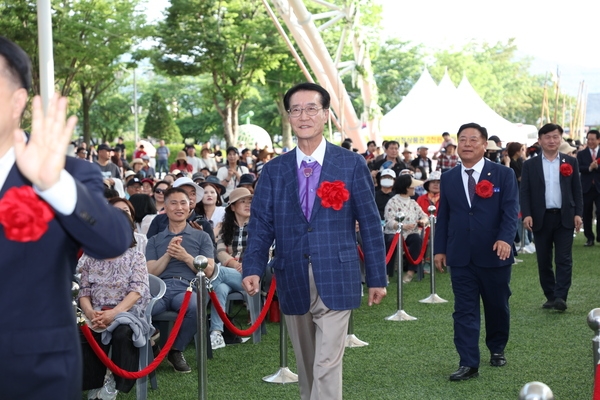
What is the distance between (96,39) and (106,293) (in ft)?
87.6

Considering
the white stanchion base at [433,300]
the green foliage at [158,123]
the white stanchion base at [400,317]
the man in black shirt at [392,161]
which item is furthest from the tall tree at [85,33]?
the green foliage at [158,123]

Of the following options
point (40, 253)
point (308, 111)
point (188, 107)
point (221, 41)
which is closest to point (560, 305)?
point (308, 111)

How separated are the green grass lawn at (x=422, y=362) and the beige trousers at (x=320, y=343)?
4.91 ft

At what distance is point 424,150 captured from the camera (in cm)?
2186

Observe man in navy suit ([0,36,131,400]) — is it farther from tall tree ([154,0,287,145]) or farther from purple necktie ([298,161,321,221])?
tall tree ([154,0,287,145])

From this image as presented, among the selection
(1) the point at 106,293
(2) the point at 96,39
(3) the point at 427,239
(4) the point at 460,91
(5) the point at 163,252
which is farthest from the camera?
(4) the point at 460,91

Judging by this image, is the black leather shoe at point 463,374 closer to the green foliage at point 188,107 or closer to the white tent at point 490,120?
the white tent at point 490,120

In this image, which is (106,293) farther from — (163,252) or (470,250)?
(470,250)

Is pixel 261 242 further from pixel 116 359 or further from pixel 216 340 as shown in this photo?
pixel 216 340

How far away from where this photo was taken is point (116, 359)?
6734 mm

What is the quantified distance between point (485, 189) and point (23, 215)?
208 inches

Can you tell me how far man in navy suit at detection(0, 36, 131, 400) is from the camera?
105 inches

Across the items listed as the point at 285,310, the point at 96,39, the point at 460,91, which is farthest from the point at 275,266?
the point at 460,91

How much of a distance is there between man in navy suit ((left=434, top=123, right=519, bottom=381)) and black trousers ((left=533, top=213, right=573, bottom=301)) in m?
2.83
